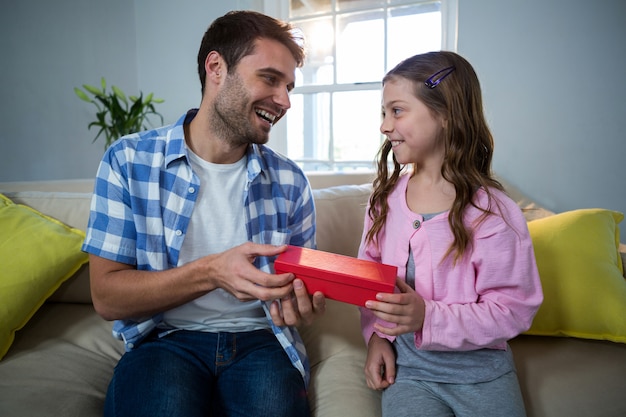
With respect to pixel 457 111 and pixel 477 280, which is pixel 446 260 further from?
pixel 457 111

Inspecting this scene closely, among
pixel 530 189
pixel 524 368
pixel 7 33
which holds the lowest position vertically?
pixel 524 368

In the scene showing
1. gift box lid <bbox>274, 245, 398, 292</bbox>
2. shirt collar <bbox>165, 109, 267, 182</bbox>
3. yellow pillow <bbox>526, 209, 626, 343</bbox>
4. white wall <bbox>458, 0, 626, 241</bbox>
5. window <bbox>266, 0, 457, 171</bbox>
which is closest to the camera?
gift box lid <bbox>274, 245, 398, 292</bbox>

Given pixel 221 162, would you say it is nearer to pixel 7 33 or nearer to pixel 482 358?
pixel 482 358

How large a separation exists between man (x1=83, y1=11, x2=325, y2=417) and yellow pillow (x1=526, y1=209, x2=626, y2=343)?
77 cm

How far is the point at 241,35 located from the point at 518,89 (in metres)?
1.90

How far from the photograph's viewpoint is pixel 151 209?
1090mm

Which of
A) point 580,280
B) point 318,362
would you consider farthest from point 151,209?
point 580,280

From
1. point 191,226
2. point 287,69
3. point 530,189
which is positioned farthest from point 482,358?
point 530,189

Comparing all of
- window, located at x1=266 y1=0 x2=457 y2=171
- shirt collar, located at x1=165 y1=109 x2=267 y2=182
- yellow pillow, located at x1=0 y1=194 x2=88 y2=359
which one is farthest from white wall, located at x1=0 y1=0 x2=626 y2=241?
shirt collar, located at x1=165 y1=109 x2=267 y2=182

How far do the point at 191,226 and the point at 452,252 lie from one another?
27.3 inches

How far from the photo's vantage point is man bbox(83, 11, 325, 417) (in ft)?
3.15

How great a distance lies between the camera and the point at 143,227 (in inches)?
42.4

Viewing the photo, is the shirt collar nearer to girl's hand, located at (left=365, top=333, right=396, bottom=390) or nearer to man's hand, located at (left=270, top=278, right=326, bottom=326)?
man's hand, located at (left=270, top=278, right=326, bottom=326)

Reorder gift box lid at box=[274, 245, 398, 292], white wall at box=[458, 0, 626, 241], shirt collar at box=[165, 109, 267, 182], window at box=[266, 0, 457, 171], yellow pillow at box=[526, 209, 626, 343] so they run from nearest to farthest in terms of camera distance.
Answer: gift box lid at box=[274, 245, 398, 292] < shirt collar at box=[165, 109, 267, 182] < yellow pillow at box=[526, 209, 626, 343] < white wall at box=[458, 0, 626, 241] < window at box=[266, 0, 457, 171]
